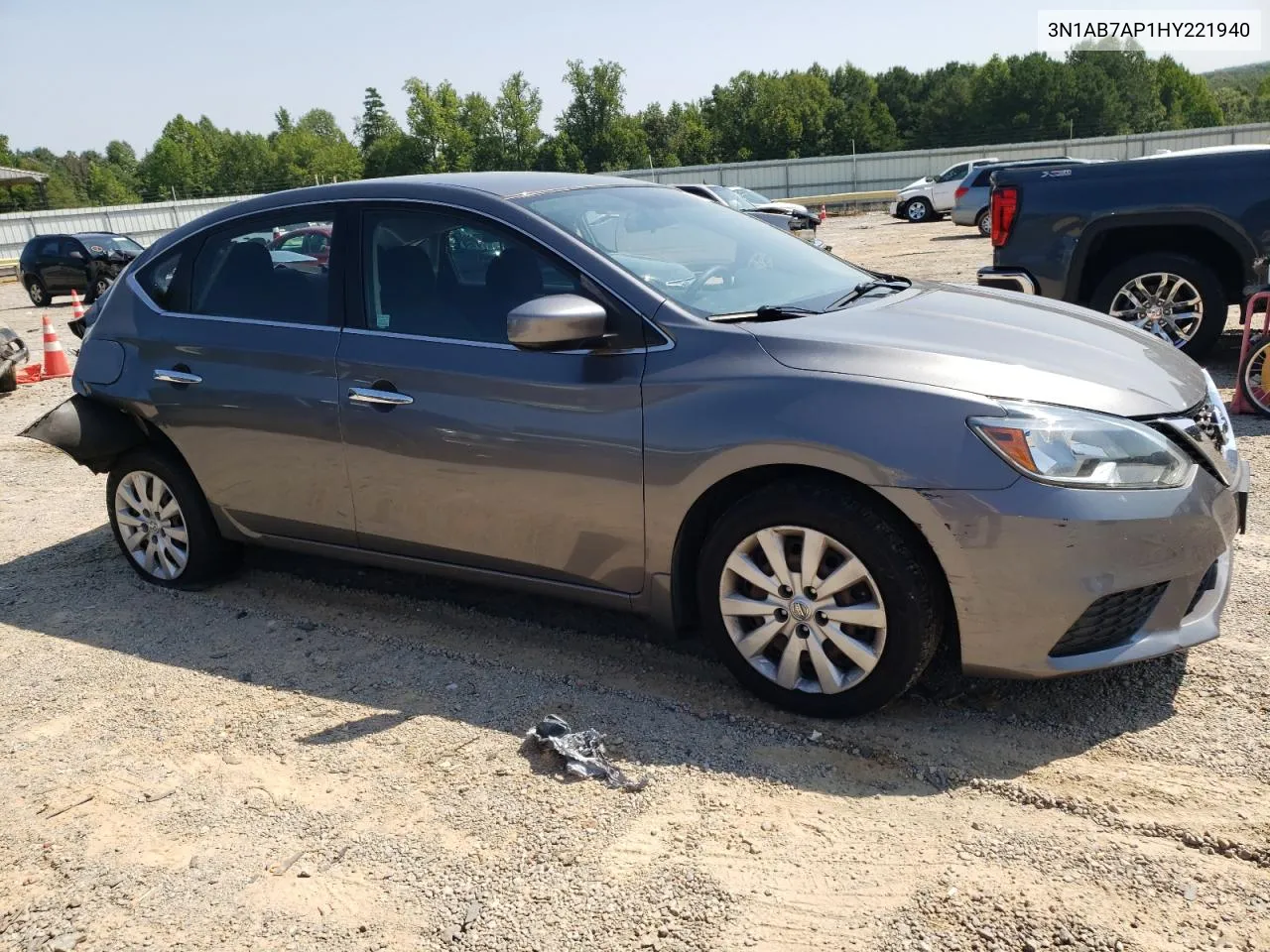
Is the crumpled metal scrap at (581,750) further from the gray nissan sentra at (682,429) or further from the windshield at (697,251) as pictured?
the windshield at (697,251)

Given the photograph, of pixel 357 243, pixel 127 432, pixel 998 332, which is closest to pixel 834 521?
pixel 998 332

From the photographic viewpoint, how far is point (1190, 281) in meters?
7.57

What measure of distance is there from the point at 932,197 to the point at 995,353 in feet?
97.3

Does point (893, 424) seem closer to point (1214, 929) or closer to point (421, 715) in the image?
point (1214, 929)

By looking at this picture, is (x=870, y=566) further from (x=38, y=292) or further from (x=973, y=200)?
(x=38, y=292)

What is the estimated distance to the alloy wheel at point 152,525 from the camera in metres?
4.90

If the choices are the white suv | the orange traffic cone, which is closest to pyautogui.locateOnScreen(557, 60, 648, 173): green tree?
the white suv

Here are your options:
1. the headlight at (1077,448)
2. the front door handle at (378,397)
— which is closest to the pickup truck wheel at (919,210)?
the front door handle at (378,397)

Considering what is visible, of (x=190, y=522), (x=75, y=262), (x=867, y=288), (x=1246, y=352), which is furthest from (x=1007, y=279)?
(x=75, y=262)

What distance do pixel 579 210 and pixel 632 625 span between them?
1.63m

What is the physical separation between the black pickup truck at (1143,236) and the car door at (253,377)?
5.07 meters

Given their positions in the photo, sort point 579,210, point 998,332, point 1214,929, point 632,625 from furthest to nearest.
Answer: point 632,625 < point 579,210 < point 998,332 < point 1214,929

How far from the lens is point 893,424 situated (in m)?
3.08

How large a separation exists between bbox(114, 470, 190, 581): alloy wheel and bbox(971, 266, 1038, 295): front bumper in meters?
5.48
